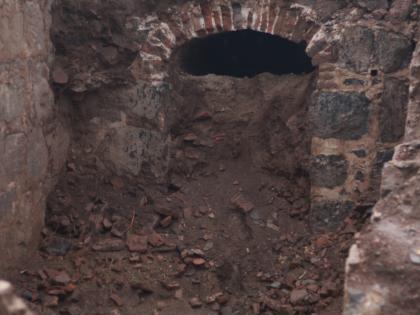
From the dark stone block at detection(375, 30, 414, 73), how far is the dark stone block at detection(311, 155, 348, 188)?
822 mm

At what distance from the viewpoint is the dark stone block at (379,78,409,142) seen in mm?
5207

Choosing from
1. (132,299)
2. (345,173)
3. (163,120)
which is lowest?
(132,299)

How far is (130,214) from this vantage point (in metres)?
5.49

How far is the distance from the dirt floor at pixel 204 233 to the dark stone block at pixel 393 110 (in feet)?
2.22

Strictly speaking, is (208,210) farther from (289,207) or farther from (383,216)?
(383,216)

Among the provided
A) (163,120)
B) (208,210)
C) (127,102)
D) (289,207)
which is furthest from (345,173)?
(127,102)

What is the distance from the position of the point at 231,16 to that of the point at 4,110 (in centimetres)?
201

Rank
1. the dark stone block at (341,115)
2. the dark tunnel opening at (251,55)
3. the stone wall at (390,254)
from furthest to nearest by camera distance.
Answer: the dark tunnel opening at (251,55) → the dark stone block at (341,115) → the stone wall at (390,254)

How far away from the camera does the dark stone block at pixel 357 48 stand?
5180 mm

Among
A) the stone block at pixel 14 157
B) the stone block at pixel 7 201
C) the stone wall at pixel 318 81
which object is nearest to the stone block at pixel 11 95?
the stone block at pixel 14 157

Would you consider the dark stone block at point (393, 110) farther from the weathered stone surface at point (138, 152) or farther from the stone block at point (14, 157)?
the stone block at point (14, 157)

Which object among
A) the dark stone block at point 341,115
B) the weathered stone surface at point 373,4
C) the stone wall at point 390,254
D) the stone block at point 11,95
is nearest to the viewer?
the stone wall at point 390,254

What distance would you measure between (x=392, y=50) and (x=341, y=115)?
2.10ft

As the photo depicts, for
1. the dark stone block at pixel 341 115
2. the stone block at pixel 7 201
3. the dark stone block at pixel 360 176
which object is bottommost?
the stone block at pixel 7 201
